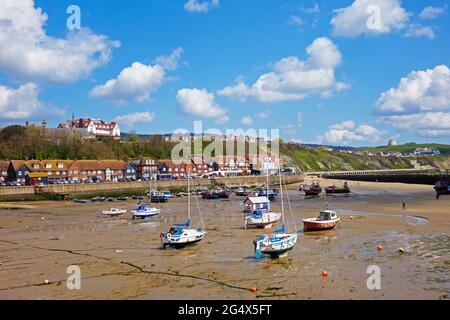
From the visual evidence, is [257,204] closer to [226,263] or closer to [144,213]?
[144,213]

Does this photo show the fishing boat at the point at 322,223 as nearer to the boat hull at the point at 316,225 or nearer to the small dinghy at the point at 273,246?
the boat hull at the point at 316,225

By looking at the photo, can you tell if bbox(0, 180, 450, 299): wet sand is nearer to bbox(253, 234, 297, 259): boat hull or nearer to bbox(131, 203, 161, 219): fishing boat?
bbox(253, 234, 297, 259): boat hull

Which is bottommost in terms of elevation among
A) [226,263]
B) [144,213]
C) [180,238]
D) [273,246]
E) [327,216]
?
[226,263]

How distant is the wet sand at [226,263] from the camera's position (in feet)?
71.3

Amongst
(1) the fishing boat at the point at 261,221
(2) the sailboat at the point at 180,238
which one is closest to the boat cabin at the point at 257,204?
(1) the fishing boat at the point at 261,221

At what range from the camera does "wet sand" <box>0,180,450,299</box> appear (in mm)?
21719

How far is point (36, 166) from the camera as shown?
11919 cm

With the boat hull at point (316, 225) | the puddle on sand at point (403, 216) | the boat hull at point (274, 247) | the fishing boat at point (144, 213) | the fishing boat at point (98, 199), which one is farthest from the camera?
the fishing boat at point (98, 199)

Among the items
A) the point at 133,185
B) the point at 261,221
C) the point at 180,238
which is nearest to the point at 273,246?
the point at 180,238

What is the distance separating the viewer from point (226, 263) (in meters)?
28.2

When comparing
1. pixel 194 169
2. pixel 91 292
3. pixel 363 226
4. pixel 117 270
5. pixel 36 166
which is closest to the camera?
pixel 91 292

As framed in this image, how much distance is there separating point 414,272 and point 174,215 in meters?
39.1
